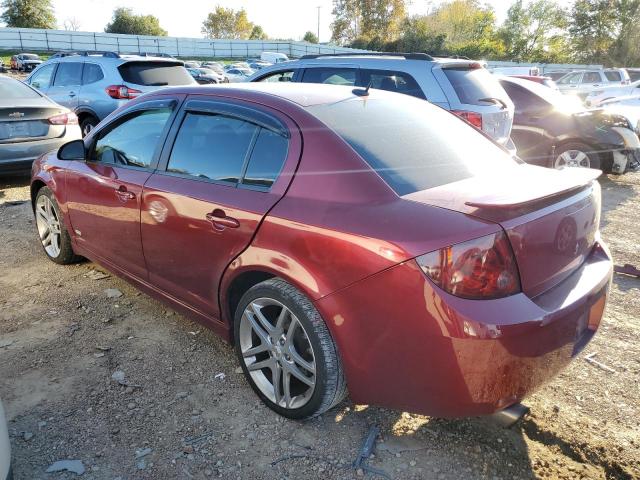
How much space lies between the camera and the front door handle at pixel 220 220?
2.56m

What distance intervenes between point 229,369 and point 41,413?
3.22ft

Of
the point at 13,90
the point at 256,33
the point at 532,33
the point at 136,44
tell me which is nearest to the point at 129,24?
the point at 136,44

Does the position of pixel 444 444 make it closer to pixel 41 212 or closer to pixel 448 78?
pixel 41 212

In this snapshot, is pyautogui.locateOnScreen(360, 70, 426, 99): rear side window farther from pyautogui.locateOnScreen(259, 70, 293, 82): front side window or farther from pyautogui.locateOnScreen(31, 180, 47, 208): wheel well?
pyautogui.locateOnScreen(31, 180, 47, 208): wheel well

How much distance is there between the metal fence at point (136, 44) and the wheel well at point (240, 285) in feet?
162

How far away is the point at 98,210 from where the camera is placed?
360 centimetres

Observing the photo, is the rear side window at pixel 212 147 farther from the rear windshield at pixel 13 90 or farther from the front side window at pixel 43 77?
the front side window at pixel 43 77

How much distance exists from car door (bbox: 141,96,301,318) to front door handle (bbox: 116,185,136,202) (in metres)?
0.17

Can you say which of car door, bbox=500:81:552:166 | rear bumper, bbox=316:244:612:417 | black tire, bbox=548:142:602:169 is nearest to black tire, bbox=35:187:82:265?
rear bumper, bbox=316:244:612:417

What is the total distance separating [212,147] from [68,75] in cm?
858

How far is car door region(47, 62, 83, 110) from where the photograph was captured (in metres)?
9.51

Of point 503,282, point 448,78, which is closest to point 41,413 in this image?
point 503,282

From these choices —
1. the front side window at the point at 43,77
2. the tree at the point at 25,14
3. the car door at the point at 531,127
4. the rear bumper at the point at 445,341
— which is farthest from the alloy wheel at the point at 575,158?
the tree at the point at 25,14

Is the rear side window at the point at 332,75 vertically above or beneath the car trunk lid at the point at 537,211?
above
